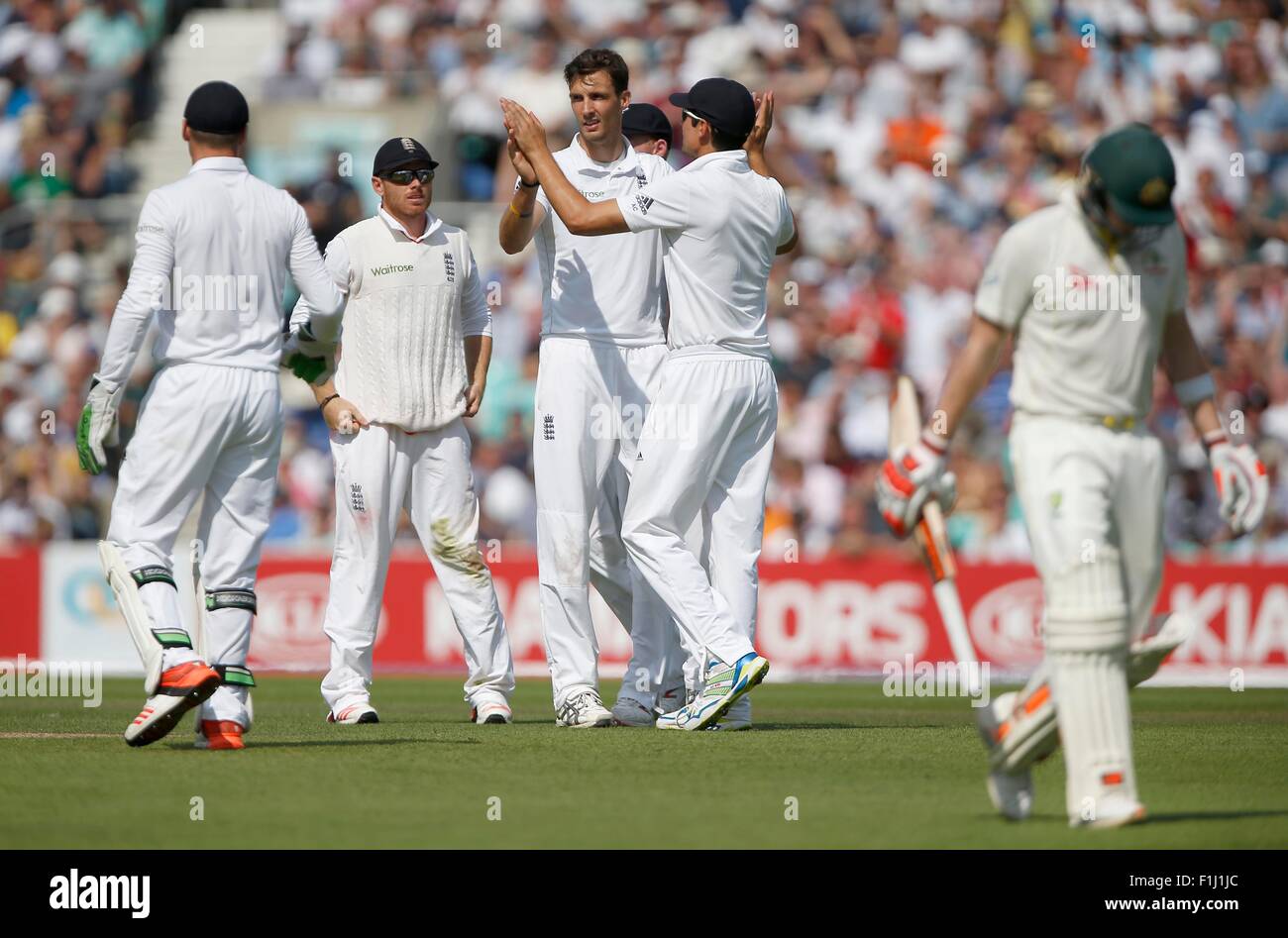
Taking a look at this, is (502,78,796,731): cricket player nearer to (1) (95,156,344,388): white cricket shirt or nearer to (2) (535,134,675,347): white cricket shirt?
(2) (535,134,675,347): white cricket shirt

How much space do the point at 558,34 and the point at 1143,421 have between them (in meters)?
16.1

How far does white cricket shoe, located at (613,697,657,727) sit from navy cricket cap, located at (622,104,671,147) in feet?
9.60

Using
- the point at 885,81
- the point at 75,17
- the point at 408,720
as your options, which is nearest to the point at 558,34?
the point at 885,81

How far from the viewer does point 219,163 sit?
27.5ft

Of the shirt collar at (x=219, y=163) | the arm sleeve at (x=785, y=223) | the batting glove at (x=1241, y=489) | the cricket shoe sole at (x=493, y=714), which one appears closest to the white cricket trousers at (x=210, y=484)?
the shirt collar at (x=219, y=163)

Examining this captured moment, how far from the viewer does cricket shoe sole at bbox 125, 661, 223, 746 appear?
7.77 metres

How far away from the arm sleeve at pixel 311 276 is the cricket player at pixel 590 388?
113 centimetres

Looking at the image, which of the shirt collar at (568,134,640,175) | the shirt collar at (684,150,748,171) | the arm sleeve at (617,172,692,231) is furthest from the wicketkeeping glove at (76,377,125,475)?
the shirt collar at (684,150,748,171)

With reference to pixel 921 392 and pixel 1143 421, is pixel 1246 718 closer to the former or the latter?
pixel 1143 421

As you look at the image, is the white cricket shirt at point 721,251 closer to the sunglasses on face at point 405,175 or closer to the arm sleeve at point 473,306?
the arm sleeve at point 473,306

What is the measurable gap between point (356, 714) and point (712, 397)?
8.08 ft

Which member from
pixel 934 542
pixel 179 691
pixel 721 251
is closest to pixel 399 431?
pixel 721 251

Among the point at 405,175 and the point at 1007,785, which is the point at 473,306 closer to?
the point at 405,175

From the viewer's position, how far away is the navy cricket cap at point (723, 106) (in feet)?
29.7
